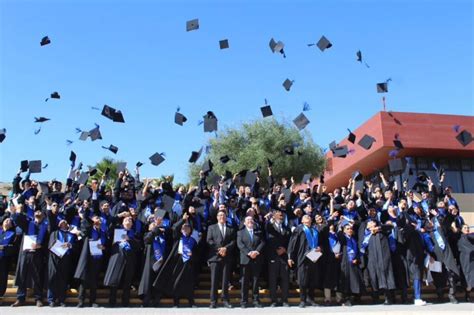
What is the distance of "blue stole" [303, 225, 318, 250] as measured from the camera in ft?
29.6

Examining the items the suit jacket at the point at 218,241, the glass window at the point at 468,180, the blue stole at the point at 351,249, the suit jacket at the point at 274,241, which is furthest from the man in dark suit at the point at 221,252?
the glass window at the point at 468,180

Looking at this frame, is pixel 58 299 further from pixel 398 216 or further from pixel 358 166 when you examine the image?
pixel 358 166

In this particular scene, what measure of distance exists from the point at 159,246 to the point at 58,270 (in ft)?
5.65

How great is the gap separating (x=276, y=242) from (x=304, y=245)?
1.70ft

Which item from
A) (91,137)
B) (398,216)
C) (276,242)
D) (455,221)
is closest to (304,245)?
(276,242)

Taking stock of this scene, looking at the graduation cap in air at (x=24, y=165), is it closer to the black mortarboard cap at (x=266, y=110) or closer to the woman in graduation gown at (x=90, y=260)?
the woman in graduation gown at (x=90, y=260)

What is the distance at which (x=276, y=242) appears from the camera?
29.4 feet

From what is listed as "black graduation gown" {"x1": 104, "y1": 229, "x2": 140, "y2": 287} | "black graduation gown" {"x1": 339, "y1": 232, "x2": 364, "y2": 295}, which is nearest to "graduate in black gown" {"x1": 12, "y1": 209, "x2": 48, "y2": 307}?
"black graduation gown" {"x1": 104, "y1": 229, "x2": 140, "y2": 287}

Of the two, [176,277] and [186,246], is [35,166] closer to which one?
[186,246]

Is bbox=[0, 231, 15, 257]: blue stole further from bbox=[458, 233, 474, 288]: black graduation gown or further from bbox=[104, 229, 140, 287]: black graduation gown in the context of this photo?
bbox=[458, 233, 474, 288]: black graduation gown

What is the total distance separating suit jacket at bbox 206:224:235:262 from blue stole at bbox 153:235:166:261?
802mm

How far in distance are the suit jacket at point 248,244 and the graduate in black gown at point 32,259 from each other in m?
3.42

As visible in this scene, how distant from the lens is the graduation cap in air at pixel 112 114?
39.5 ft

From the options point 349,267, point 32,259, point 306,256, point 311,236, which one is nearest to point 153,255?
point 32,259
